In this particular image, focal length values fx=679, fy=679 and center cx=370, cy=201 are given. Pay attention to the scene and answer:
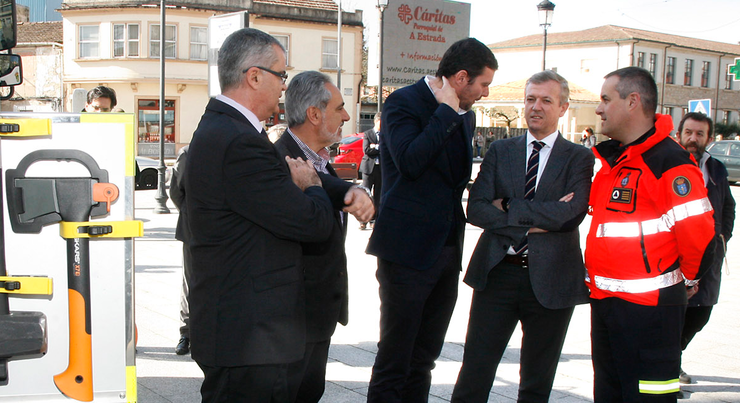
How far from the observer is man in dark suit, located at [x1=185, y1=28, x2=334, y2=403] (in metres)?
2.39

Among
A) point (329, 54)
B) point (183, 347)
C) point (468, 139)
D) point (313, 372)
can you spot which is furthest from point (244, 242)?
point (329, 54)

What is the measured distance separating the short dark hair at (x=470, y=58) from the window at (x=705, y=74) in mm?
60276

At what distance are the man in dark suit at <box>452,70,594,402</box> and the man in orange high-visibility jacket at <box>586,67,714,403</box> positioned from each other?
0.16 meters

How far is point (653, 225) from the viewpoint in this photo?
320cm

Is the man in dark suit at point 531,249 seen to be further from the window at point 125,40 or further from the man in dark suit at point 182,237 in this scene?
the window at point 125,40

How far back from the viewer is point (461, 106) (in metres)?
3.52

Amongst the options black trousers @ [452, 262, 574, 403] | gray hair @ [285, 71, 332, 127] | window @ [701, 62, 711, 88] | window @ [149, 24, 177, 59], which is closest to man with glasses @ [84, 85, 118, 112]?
gray hair @ [285, 71, 332, 127]

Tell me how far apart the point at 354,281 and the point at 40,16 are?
219 metres

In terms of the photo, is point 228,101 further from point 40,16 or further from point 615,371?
point 40,16

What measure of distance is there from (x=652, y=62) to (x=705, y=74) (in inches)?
282

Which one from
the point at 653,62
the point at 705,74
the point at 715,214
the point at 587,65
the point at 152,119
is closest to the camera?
the point at 715,214

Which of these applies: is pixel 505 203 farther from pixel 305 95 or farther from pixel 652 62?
pixel 652 62

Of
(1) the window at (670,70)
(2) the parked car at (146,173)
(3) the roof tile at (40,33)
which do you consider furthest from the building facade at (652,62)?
(2) the parked car at (146,173)

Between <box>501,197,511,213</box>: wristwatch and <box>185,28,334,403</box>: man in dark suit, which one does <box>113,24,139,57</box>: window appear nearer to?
<box>501,197,511,213</box>: wristwatch
